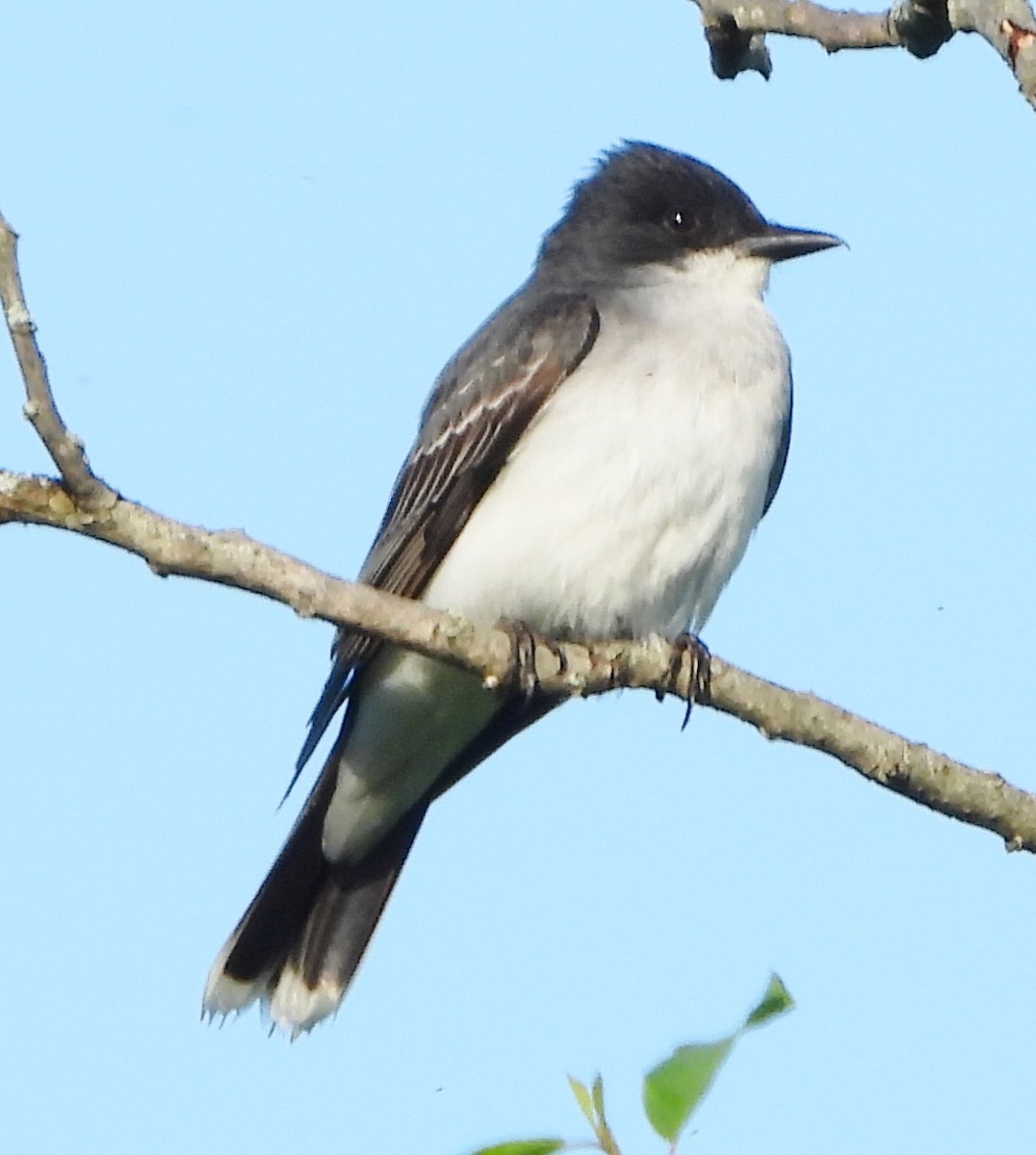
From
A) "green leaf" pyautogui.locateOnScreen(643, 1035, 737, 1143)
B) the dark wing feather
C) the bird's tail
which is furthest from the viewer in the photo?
the bird's tail

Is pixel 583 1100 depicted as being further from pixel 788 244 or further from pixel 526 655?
pixel 788 244

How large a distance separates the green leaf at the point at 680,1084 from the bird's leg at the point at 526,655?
1945 millimetres

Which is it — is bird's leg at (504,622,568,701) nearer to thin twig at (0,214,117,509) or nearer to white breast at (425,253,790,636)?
white breast at (425,253,790,636)

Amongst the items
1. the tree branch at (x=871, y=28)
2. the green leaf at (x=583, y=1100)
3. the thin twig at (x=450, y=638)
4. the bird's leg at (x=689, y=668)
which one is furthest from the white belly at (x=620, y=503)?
the green leaf at (x=583, y=1100)

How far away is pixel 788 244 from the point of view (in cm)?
611

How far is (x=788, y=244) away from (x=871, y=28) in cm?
230

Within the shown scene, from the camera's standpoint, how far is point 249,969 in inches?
230

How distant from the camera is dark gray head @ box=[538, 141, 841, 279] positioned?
6184 mm

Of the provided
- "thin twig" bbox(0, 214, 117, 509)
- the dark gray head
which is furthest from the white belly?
"thin twig" bbox(0, 214, 117, 509)

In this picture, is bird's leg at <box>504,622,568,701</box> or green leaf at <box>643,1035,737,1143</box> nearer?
green leaf at <box>643,1035,737,1143</box>

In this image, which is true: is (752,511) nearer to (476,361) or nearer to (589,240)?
(476,361)

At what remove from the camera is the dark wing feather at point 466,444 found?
17.9ft

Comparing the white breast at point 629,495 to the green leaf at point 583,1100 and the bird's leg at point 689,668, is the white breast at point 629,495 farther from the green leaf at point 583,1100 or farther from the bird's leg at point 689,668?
the green leaf at point 583,1100

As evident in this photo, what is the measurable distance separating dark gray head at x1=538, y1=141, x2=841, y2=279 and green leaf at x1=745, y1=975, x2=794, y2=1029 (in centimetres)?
411
